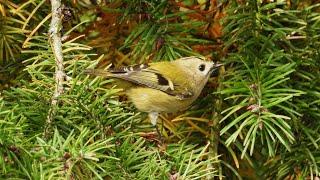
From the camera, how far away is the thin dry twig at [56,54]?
1610mm

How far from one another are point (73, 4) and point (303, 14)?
80cm

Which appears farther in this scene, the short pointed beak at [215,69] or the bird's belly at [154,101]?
the bird's belly at [154,101]

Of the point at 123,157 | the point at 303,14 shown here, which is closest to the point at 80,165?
the point at 123,157

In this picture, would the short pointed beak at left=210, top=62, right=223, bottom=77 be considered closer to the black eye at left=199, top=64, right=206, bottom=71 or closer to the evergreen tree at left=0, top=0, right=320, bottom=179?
the evergreen tree at left=0, top=0, right=320, bottom=179

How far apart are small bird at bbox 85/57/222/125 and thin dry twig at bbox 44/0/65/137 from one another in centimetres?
35

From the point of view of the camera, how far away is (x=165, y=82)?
267 cm

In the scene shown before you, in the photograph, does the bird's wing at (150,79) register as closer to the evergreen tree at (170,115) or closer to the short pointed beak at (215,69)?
the evergreen tree at (170,115)

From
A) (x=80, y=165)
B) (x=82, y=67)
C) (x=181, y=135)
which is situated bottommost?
(x=181, y=135)

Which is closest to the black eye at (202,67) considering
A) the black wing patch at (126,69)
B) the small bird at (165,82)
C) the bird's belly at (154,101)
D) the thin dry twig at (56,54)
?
the small bird at (165,82)

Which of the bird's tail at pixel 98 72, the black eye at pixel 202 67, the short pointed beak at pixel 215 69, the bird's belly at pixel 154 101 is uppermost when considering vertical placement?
the bird's tail at pixel 98 72

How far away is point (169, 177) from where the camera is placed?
1.59 meters

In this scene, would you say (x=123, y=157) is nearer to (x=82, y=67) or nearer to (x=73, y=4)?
(x=82, y=67)

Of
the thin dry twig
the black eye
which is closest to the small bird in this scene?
the black eye

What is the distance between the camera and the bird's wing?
235 centimetres
